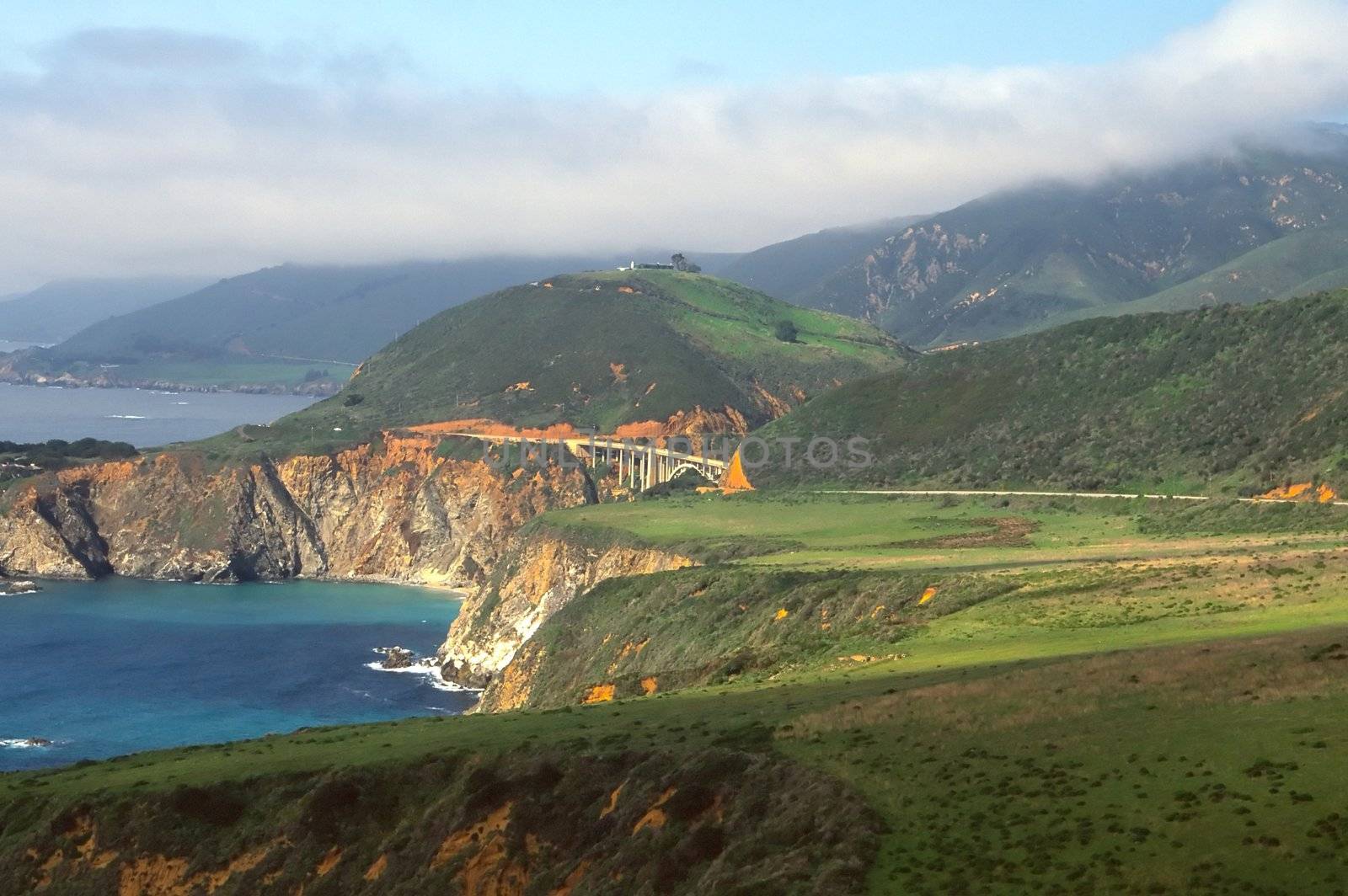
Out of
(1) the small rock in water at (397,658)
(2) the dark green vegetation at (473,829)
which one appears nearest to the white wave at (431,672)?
(1) the small rock in water at (397,658)

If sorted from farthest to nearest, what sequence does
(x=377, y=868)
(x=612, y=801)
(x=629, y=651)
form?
(x=629, y=651), (x=377, y=868), (x=612, y=801)

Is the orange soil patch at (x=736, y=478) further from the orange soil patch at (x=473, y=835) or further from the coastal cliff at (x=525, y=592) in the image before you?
the orange soil patch at (x=473, y=835)

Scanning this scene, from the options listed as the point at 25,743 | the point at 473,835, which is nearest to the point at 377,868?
the point at 473,835

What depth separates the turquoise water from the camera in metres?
114

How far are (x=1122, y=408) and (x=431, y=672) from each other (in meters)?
65.9

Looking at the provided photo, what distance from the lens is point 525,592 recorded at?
142 m

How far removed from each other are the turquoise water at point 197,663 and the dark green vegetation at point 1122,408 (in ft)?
154

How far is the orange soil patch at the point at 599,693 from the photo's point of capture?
3332 inches

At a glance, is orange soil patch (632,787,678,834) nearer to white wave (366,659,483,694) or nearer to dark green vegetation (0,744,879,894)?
dark green vegetation (0,744,879,894)

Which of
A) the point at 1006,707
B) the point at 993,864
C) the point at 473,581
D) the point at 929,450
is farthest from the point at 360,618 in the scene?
the point at 993,864

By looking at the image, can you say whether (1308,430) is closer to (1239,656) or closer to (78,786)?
(1239,656)

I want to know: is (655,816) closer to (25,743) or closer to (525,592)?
(25,743)

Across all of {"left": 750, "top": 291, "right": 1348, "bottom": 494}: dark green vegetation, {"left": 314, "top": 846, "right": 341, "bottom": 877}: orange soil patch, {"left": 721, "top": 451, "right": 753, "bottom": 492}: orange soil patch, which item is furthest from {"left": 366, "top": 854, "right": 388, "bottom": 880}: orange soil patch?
{"left": 721, "top": 451, "right": 753, "bottom": 492}: orange soil patch

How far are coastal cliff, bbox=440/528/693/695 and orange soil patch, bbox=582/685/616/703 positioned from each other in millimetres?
36222
